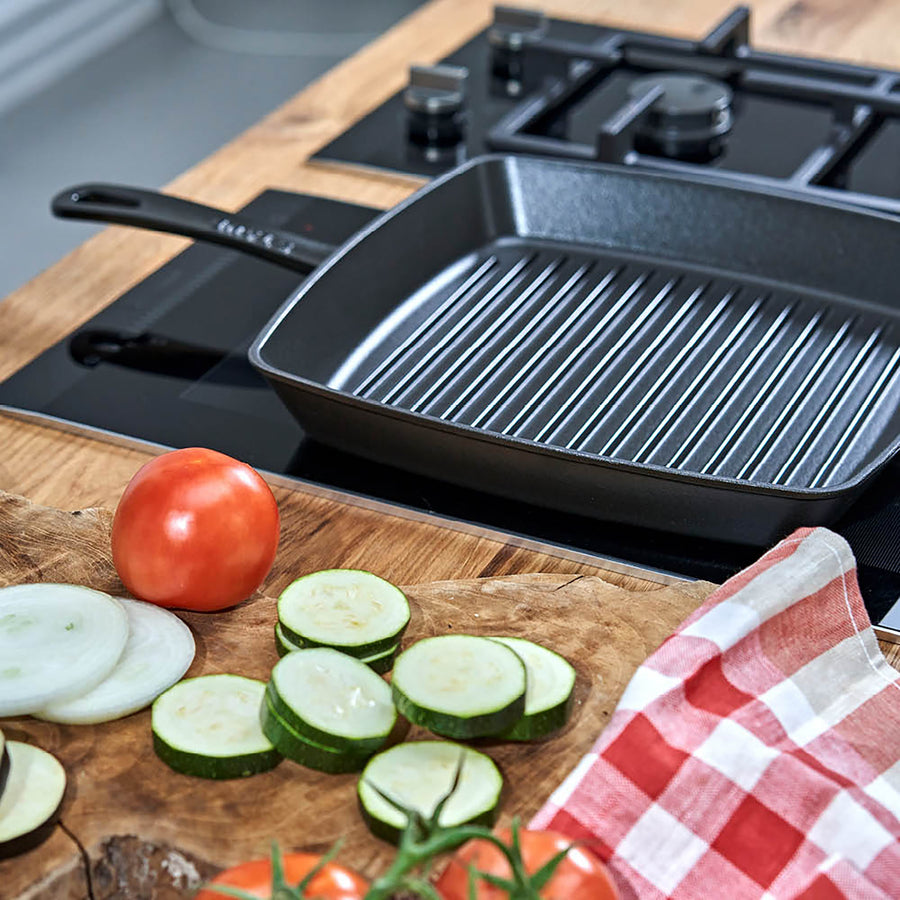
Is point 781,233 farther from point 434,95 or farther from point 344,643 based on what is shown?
point 344,643

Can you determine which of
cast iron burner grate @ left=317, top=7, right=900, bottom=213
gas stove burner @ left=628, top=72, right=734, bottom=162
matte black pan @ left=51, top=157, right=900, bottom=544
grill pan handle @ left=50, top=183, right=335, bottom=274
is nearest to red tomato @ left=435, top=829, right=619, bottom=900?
matte black pan @ left=51, top=157, right=900, bottom=544

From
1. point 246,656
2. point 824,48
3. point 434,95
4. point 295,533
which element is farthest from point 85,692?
point 824,48

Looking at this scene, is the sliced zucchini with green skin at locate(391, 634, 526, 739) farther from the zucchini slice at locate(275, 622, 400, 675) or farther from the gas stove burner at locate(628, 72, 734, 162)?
the gas stove burner at locate(628, 72, 734, 162)

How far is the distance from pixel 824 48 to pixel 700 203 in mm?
610

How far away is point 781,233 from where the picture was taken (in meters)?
1.18

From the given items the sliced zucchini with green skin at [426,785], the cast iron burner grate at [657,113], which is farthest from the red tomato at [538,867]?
the cast iron burner grate at [657,113]

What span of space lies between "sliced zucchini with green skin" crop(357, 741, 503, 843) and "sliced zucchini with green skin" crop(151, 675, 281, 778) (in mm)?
57

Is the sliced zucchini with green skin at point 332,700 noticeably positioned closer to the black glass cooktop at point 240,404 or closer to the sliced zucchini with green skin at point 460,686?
the sliced zucchini with green skin at point 460,686

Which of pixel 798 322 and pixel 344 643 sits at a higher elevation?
pixel 344 643

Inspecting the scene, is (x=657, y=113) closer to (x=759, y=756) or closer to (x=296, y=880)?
(x=759, y=756)

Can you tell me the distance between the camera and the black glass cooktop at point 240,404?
86 centimetres

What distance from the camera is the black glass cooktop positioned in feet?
2.84

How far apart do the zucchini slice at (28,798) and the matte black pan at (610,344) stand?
→ 1.01 feet

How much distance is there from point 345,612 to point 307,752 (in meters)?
0.10
